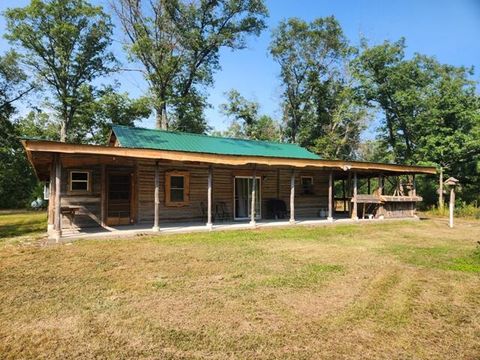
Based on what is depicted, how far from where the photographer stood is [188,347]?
136 inches

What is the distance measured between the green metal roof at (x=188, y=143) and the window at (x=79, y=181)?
1.95 m

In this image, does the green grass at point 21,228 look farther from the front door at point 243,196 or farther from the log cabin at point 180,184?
Answer: the front door at point 243,196

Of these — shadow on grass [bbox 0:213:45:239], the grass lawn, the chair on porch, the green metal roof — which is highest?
the green metal roof

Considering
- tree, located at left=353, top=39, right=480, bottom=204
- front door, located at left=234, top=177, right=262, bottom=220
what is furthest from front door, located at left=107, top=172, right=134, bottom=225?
tree, located at left=353, top=39, right=480, bottom=204

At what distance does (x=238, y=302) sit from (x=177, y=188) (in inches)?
379

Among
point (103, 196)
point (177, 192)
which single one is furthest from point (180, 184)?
point (103, 196)

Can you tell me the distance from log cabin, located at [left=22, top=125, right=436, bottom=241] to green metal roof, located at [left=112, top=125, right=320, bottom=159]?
48 mm

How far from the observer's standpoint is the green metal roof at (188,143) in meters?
14.2

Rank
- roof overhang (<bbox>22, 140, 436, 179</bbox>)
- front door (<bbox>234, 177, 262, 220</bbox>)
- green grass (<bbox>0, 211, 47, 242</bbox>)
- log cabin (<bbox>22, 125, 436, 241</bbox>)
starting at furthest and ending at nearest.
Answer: front door (<bbox>234, 177, 262, 220</bbox>)
green grass (<bbox>0, 211, 47, 242</bbox>)
log cabin (<bbox>22, 125, 436, 241</bbox>)
roof overhang (<bbox>22, 140, 436, 179</bbox>)

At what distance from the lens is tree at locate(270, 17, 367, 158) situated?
32844 millimetres

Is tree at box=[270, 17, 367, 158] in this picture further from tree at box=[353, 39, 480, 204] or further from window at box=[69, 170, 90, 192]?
window at box=[69, 170, 90, 192]

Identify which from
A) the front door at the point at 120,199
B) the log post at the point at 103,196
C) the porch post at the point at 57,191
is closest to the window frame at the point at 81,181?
the front door at the point at 120,199

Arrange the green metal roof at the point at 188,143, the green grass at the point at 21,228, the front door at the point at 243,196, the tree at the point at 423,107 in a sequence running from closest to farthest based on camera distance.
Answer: the green grass at the point at 21,228, the green metal roof at the point at 188,143, the front door at the point at 243,196, the tree at the point at 423,107

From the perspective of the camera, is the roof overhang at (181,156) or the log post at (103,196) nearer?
the roof overhang at (181,156)
